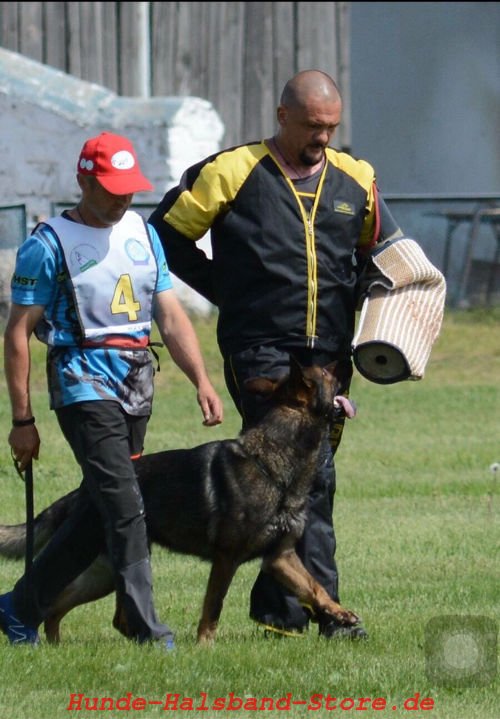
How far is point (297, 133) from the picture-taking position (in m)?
5.96

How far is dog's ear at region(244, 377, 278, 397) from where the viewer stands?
231 inches

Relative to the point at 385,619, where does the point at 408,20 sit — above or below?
above

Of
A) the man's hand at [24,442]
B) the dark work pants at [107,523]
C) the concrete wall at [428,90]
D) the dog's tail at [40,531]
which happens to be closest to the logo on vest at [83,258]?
the dark work pants at [107,523]

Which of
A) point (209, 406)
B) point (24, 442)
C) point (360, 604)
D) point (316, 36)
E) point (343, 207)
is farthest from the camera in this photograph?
point (316, 36)

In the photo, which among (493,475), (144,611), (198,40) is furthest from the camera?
(198,40)

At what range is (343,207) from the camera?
608 centimetres

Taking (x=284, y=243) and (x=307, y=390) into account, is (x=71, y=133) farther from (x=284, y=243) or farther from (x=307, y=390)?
(x=307, y=390)

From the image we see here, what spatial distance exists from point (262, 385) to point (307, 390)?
0.18 metres

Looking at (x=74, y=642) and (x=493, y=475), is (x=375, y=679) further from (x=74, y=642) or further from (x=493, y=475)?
(x=493, y=475)

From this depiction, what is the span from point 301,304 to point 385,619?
54.7 inches

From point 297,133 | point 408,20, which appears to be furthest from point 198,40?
point 297,133

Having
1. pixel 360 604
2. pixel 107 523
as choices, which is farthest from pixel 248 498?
pixel 360 604

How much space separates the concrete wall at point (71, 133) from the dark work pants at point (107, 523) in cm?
888

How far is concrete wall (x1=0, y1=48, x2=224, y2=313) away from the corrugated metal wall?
1.23m
